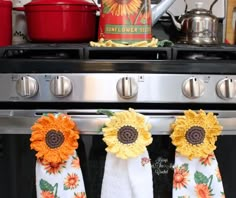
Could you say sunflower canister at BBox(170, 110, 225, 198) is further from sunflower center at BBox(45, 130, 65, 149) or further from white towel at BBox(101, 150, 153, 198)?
sunflower center at BBox(45, 130, 65, 149)

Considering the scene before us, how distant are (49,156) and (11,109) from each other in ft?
0.48

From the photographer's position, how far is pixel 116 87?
3.15ft

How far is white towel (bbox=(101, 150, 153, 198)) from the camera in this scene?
3.07 ft

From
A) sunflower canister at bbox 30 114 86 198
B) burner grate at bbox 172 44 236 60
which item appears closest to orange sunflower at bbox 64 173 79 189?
sunflower canister at bbox 30 114 86 198

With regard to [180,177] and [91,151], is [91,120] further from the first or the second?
[180,177]

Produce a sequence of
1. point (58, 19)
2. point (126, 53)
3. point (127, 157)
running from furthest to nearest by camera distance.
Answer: point (58, 19), point (126, 53), point (127, 157)

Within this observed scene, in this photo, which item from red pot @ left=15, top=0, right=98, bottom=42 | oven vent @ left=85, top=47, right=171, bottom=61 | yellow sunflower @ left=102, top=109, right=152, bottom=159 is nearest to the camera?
yellow sunflower @ left=102, top=109, right=152, bottom=159

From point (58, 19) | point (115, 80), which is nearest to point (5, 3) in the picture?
point (58, 19)

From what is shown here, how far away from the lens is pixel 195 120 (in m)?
0.95

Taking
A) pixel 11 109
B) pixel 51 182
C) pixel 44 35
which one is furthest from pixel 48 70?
pixel 44 35

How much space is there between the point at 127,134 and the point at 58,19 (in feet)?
1.62

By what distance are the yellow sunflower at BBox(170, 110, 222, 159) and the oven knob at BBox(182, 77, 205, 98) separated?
1.5 inches

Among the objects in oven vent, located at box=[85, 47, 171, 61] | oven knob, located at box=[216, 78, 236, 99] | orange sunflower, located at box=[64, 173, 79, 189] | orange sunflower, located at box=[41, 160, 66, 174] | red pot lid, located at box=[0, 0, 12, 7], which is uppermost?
red pot lid, located at box=[0, 0, 12, 7]

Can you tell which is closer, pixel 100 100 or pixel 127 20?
pixel 100 100
